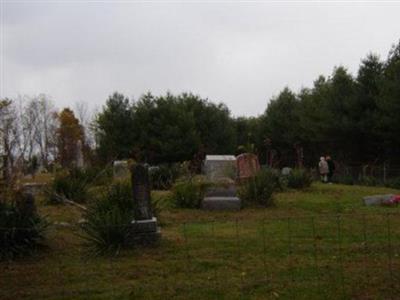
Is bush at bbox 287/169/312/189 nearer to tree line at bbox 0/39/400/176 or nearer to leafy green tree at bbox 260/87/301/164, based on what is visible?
tree line at bbox 0/39/400/176

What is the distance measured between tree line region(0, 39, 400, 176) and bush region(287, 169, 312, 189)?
31.5ft

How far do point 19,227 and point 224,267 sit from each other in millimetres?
3630

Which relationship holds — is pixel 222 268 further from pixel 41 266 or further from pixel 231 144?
pixel 231 144

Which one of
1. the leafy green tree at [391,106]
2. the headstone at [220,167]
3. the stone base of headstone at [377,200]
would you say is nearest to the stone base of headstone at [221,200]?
the stone base of headstone at [377,200]

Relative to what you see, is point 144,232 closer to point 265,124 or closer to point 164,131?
point 164,131

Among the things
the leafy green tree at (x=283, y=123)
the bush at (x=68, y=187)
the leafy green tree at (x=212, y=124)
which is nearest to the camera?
the bush at (x=68, y=187)

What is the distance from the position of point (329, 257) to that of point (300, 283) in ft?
5.38

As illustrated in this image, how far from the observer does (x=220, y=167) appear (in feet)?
76.3

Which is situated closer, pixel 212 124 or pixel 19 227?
pixel 19 227

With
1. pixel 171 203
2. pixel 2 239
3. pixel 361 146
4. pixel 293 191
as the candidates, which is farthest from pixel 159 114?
pixel 2 239

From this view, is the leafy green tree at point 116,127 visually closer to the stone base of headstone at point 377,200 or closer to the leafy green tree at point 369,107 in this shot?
the leafy green tree at point 369,107

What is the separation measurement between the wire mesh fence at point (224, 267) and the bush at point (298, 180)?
982cm

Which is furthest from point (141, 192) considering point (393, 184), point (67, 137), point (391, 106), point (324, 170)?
point (67, 137)

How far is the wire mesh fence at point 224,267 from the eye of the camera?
7.02 m
